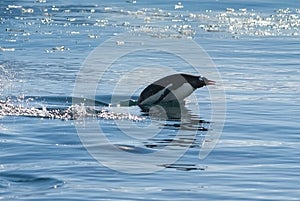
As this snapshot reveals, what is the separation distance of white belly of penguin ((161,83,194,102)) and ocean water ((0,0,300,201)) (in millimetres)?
172

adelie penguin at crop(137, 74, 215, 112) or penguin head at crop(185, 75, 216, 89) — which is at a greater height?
penguin head at crop(185, 75, 216, 89)

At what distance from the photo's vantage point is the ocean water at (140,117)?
1139 cm

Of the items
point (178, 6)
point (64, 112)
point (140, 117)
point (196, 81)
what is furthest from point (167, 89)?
point (178, 6)

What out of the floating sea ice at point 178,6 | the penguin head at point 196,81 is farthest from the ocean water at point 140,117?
the floating sea ice at point 178,6

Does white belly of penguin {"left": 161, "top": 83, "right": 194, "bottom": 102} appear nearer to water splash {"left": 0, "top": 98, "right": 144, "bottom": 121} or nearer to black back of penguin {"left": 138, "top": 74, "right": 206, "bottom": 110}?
black back of penguin {"left": 138, "top": 74, "right": 206, "bottom": 110}

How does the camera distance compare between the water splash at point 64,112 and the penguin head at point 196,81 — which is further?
the penguin head at point 196,81

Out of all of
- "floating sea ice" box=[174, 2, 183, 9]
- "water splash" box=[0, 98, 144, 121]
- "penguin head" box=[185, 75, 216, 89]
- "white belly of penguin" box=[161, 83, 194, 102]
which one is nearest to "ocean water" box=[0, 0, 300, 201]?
"water splash" box=[0, 98, 144, 121]

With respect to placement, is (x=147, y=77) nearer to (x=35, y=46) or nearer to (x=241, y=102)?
(x=241, y=102)

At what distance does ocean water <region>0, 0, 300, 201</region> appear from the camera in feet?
37.4

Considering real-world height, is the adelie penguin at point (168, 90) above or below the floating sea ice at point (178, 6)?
below

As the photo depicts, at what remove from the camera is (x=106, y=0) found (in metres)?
41.6

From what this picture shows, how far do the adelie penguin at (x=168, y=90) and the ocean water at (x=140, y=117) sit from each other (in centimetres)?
24

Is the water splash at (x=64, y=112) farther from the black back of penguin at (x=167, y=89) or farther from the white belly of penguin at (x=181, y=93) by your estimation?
the white belly of penguin at (x=181, y=93)

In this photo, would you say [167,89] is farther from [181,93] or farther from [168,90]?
[181,93]
